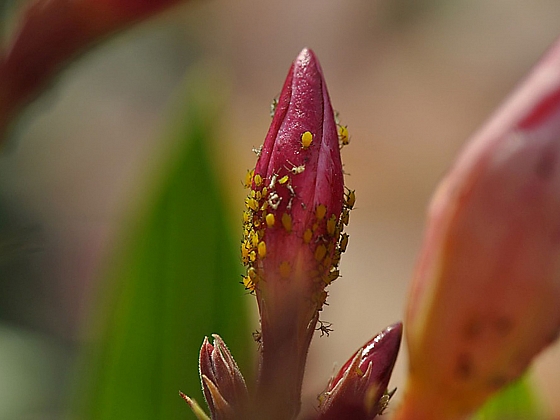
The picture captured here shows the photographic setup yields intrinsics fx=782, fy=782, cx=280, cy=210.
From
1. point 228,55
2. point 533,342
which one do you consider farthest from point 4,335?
point 228,55

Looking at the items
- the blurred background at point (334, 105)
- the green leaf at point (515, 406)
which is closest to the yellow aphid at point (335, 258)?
the green leaf at point (515, 406)

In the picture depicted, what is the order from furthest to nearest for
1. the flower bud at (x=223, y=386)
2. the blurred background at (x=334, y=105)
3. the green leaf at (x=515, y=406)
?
the blurred background at (x=334, y=105) → the green leaf at (x=515, y=406) → the flower bud at (x=223, y=386)

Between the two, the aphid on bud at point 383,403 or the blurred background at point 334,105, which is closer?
the aphid on bud at point 383,403

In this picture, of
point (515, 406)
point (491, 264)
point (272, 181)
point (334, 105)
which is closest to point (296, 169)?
point (272, 181)

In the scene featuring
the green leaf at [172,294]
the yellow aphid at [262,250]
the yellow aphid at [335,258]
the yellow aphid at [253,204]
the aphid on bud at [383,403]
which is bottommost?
the aphid on bud at [383,403]

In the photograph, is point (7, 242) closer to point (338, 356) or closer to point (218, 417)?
point (218, 417)

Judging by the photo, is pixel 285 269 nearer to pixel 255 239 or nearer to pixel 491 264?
pixel 255 239

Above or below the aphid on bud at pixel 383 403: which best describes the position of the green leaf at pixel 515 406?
above

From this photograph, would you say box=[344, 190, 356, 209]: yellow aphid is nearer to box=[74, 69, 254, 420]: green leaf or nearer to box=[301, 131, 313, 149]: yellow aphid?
box=[301, 131, 313, 149]: yellow aphid

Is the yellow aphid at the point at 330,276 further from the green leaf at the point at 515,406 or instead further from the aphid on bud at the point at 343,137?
the green leaf at the point at 515,406
